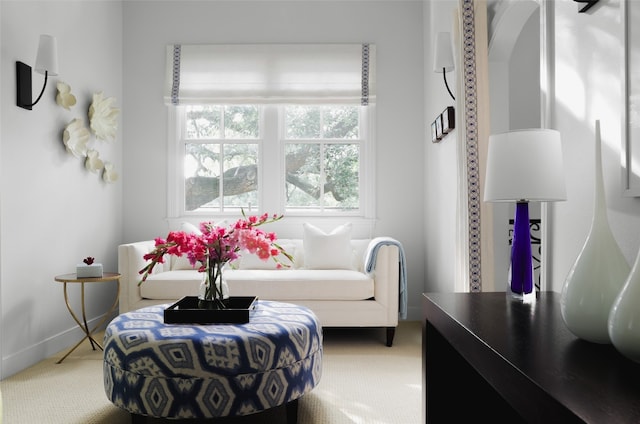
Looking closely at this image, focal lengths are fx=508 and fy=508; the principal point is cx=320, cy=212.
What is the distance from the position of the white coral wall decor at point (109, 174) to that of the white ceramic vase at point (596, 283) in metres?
3.92

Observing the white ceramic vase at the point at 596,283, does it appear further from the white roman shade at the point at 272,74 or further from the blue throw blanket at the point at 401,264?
the white roman shade at the point at 272,74

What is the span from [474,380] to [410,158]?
3.15 metres

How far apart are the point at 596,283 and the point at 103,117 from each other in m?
3.95

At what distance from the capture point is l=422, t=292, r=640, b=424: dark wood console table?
0.79 meters

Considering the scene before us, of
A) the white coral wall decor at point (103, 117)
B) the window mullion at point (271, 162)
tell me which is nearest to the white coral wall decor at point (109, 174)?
the white coral wall decor at point (103, 117)

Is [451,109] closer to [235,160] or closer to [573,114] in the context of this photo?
[573,114]

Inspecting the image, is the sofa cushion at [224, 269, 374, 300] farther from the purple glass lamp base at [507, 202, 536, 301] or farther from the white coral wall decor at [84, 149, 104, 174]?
the purple glass lamp base at [507, 202, 536, 301]

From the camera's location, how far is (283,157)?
15.5 feet

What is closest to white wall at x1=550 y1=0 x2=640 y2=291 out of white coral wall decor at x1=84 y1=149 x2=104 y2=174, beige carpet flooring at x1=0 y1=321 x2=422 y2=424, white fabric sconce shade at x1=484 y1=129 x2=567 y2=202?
white fabric sconce shade at x1=484 y1=129 x2=567 y2=202

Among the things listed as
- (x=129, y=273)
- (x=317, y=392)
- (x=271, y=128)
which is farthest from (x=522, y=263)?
(x=271, y=128)

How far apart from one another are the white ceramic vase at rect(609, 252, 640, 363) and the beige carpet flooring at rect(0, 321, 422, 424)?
5.05 ft

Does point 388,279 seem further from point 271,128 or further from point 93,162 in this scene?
point 93,162

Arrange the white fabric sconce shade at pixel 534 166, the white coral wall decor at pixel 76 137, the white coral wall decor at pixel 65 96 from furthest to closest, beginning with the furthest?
the white coral wall decor at pixel 76 137, the white coral wall decor at pixel 65 96, the white fabric sconce shade at pixel 534 166

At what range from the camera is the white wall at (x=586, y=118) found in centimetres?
146
